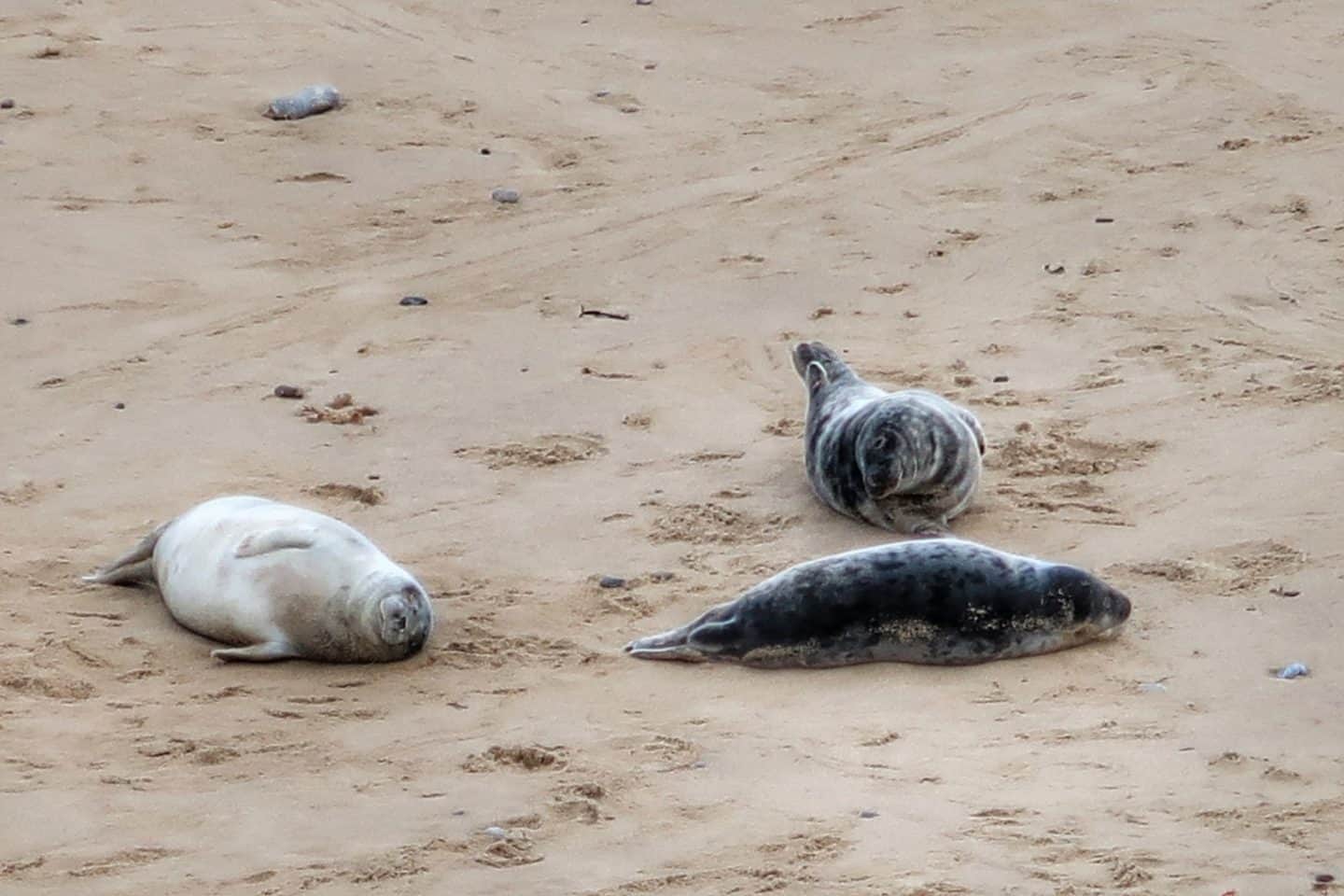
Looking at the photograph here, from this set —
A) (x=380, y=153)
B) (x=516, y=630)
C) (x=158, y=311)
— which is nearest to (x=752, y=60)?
(x=380, y=153)

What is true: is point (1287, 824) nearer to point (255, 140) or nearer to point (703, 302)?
point (703, 302)

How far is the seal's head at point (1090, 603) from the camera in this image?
5156mm

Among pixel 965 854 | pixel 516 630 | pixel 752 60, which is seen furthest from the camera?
pixel 752 60

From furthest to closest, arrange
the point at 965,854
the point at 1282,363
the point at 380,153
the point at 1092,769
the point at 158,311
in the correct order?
the point at 380,153, the point at 158,311, the point at 1282,363, the point at 1092,769, the point at 965,854

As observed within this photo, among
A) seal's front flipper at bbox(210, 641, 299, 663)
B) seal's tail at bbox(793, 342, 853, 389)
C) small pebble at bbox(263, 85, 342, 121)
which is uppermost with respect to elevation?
small pebble at bbox(263, 85, 342, 121)

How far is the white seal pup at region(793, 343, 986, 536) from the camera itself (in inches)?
232

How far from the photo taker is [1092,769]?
14.5 feet

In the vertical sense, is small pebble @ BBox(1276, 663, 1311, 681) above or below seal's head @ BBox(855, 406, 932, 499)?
below

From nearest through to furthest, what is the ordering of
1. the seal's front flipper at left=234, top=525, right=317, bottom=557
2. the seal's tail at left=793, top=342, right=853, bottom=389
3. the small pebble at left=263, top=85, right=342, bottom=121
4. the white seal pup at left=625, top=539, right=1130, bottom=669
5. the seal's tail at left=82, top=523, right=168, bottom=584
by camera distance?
1. the white seal pup at left=625, top=539, right=1130, bottom=669
2. the seal's front flipper at left=234, top=525, right=317, bottom=557
3. the seal's tail at left=82, top=523, right=168, bottom=584
4. the seal's tail at left=793, top=342, right=853, bottom=389
5. the small pebble at left=263, top=85, right=342, bottom=121

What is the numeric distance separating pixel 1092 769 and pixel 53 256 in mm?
5193

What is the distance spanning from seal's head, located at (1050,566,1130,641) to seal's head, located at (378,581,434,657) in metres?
1.48

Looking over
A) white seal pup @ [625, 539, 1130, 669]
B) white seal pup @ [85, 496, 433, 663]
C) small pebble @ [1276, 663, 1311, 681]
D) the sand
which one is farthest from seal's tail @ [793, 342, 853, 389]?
small pebble @ [1276, 663, 1311, 681]

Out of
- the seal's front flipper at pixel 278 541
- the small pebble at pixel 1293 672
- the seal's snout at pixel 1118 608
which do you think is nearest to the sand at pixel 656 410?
the small pebble at pixel 1293 672

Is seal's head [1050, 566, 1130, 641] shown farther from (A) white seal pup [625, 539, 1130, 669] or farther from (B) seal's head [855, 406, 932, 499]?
(B) seal's head [855, 406, 932, 499]
